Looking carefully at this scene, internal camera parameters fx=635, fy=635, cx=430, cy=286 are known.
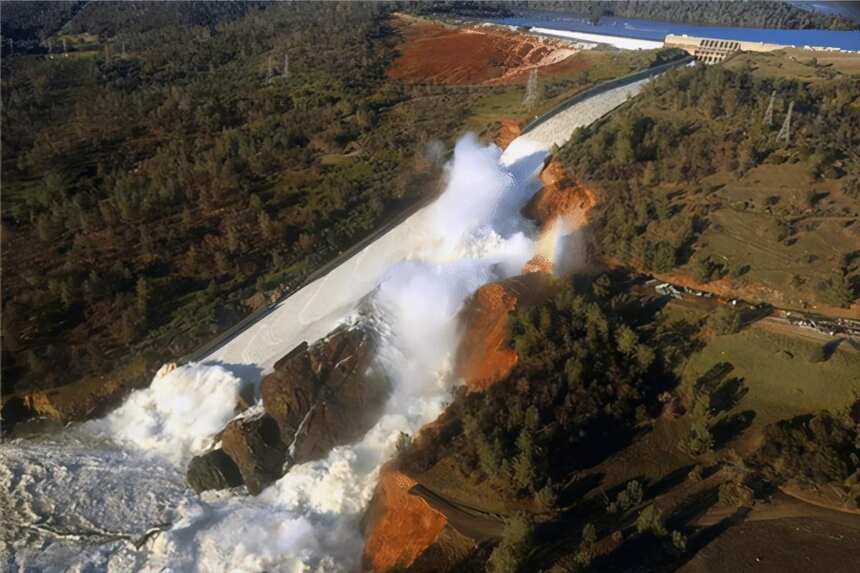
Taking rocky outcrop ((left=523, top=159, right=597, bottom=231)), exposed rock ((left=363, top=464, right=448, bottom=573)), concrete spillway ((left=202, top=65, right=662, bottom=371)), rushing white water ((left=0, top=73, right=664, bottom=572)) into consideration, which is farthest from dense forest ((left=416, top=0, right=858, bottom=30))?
exposed rock ((left=363, top=464, right=448, bottom=573))

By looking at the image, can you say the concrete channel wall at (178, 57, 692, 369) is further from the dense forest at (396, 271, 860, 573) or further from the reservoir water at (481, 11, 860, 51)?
the reservoir water at (481, 11, 860, 51)

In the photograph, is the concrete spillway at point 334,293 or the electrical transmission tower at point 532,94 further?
the electrical transmission tower at point 532,94

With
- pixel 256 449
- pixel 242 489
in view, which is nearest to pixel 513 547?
pixel 256 449

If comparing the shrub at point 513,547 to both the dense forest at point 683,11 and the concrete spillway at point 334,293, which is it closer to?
the concrete spillway at point 334,293

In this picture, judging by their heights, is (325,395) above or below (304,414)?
above

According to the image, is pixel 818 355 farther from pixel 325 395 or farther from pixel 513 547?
pixel 325 395

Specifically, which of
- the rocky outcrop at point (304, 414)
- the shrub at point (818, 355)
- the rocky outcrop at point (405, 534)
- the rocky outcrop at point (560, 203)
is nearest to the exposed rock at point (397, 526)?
the rocky outcrop at point (405, 534)

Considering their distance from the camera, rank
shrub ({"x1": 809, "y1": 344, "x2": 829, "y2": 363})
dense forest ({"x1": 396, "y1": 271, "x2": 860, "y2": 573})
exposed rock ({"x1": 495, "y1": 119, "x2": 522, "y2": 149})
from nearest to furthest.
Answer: dense forest ({"x1": 396, "y1": 271, "x2": 860, "y2": 573}) < shrub ({"x1": 809, "y1": 344, "x2": 829, "y2": 363}) < exposed rock ({"x1": 495, "y1": 119, "x2": 522, "y2": 149})
